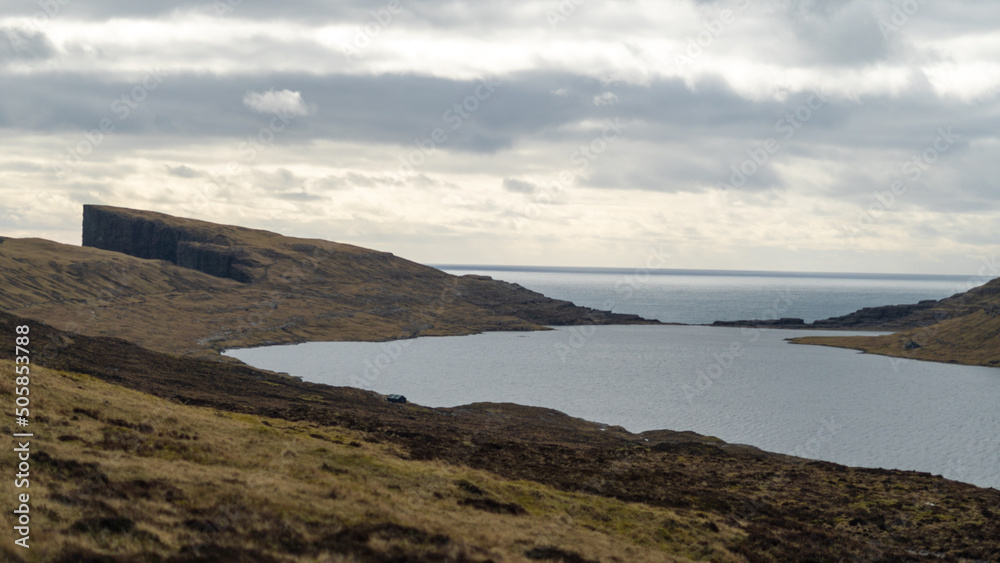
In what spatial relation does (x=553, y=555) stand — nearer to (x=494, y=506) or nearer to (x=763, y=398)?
(x=494, y=506)

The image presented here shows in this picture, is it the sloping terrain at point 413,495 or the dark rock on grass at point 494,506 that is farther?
the dark rock on grass at point 494,506

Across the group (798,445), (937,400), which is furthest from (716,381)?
(798,445)

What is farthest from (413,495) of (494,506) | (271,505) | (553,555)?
(553,555)

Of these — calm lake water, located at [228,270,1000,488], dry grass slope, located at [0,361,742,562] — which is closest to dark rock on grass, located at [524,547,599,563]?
dry grass slope, located at [0,361,742,562]

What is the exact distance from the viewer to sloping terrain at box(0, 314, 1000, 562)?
88.6 ft

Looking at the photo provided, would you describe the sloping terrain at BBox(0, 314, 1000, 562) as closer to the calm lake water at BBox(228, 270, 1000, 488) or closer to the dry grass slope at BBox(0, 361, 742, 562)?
the dry grass slope at BBox(0, 361, 742, 562)

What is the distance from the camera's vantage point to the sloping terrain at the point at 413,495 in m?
27.0

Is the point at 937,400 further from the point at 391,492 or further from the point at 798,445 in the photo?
the point at 391,492

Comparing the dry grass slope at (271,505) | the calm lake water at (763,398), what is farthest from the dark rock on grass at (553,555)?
the calm lake water at (763,398)

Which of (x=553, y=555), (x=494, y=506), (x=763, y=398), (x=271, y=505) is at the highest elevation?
(x=271, y=505)

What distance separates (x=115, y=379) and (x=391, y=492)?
55149 mm

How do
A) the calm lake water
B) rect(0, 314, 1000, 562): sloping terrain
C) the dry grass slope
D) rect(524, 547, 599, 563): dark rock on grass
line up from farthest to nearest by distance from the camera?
the calm lake water < rect(524, 547, 599, 563): dark rock on grass < rect(0, 314, 1000, 562): sloping terrain < the dry grass slope

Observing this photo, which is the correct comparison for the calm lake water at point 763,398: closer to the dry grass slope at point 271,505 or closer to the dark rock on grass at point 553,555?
the dry grass slope at point 271,505

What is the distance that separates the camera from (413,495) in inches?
1524
